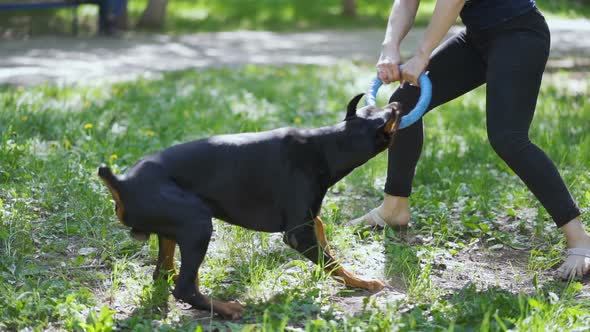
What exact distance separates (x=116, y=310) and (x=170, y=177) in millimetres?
680

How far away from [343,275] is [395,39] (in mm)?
1323

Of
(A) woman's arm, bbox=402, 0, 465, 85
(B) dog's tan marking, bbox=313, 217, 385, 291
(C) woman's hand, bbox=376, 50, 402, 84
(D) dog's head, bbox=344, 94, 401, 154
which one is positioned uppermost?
(A) woman's arm, bbox=402, 0, 465, 85

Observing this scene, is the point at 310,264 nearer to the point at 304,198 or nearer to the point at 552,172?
the point at 304,198

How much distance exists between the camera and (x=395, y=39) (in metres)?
4.56

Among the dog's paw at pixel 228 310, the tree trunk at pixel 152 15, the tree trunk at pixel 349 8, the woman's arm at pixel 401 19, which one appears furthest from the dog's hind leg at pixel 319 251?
the tree trunk at pixel 349 8

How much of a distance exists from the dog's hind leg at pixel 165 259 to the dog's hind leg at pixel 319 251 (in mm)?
550

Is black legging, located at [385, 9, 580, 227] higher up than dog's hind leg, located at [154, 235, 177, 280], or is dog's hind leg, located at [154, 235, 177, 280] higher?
black legging, located at [385, 9, 580, 227]

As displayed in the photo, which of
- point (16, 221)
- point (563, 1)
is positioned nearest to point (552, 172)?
point (16, 221)

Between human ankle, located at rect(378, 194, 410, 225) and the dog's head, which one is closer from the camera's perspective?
the dog's head

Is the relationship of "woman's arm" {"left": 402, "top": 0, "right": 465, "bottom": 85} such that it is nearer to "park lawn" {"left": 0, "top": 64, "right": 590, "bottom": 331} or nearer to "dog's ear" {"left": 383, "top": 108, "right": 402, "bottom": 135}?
"dog's ear" {"left": 383, "top": 108, "right": 402, "bottom": 135}

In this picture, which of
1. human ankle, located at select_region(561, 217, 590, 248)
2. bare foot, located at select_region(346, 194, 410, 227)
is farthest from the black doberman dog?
human ankle, located at select_region(561, 217, 590, 248)

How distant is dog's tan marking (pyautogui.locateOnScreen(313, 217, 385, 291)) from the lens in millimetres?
4113

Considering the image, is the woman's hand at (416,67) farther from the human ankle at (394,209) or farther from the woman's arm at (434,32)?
the human ankle at (394,209)

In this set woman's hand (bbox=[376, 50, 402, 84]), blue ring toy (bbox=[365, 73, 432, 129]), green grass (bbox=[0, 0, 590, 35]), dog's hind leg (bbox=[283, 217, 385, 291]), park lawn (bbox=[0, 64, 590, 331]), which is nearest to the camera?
park lawn (bbox=[0, 64, 590, 331])
